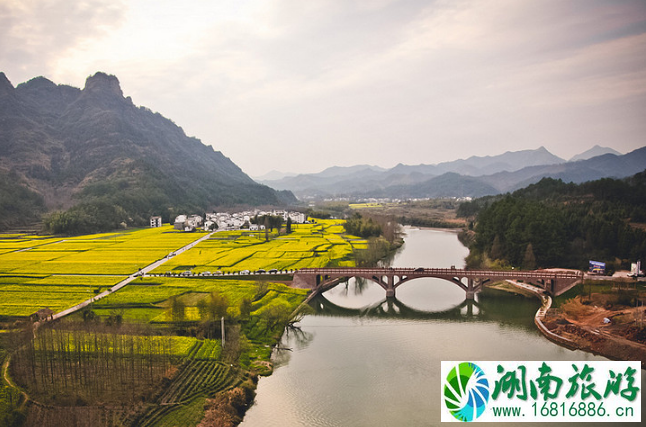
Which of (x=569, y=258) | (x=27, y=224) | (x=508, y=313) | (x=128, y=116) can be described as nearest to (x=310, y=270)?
(x=508, y=313)

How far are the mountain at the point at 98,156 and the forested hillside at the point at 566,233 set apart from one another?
237 feet

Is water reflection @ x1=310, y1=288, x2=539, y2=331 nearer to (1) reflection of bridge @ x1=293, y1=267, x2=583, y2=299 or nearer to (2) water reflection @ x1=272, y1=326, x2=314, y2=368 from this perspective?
(1) reflection of bridge @ x1=293, y1=267, x2=583, y2=299

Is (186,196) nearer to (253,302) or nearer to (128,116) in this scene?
(128,116)

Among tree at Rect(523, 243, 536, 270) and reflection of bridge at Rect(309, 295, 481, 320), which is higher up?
tree at Rect(523, 243, 536, 270)

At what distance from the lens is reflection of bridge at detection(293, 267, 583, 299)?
38.7 meters

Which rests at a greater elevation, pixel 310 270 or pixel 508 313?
pixel 310 270

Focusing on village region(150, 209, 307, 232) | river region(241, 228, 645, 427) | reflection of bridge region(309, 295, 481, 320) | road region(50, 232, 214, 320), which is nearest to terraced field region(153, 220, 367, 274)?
road region(50, 232, 214, 320)

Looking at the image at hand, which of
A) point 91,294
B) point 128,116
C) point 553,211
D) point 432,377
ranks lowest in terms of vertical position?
point 432,377

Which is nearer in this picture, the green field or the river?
the river

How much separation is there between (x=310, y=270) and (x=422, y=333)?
44.6 feet

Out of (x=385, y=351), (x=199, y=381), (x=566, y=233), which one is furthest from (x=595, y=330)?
(x=199, y=381)

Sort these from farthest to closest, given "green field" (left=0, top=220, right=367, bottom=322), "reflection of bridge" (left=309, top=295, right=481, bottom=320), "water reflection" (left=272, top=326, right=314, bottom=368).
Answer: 1. "reflection of bridge" (left=309, top=295, right=481, bottom=320)
2. "green field" (left=0, top=220, right=367, bottom=322)
3. "water reflection" (left=272, top=326, right=314, bottom=368)

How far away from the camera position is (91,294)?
37062 mm

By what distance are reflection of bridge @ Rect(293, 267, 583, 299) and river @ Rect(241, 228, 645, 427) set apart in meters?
1.41
